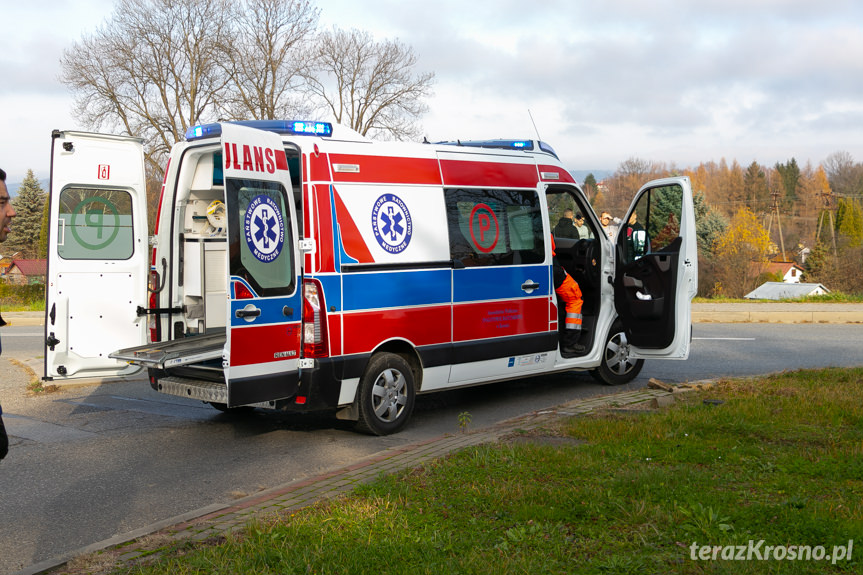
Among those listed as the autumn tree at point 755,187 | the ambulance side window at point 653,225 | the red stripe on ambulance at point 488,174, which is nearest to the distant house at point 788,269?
the autumn tree at point 755,187

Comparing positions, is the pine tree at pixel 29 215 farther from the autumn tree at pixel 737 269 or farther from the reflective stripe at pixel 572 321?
the reflective stripe at pixel 572 321

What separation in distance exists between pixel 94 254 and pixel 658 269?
5563 mm

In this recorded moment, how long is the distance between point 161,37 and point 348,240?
33.4 m

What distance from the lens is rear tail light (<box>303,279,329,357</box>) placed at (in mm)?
6566

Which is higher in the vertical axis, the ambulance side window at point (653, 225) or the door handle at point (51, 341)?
the ambulance side window at point (653, 225)

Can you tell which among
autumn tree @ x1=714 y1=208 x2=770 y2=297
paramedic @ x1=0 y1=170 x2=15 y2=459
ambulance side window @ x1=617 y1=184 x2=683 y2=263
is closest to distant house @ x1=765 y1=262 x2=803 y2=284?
autumn tree @ x1=714 y1=208 x2=770 y2=297

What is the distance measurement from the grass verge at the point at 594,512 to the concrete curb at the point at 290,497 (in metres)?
0.20

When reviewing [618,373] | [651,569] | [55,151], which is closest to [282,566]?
[651,569]

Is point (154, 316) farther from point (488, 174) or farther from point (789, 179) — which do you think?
point (789, 179)

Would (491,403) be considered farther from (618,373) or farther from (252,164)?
(252,164)

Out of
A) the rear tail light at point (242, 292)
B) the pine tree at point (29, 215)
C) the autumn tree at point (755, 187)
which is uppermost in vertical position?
the autumn tree at point (755, 187)

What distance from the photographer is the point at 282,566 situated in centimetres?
376

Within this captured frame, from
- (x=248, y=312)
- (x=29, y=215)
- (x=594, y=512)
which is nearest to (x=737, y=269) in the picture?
Answer: (x=248, y=312)

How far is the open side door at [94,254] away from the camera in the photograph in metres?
7.23
